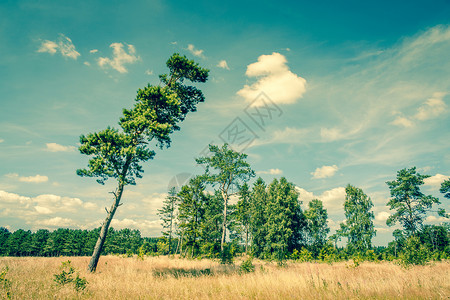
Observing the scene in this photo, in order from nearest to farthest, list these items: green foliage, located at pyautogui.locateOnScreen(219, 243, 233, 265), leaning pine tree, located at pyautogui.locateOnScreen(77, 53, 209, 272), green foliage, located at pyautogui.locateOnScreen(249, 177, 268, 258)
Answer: leaning pine tree, located at pyautogui.locateOnScreen(77, 53, 209, 272), green foliage, located at pyautogui.locateOnScreen(219, 243, 233, 265), green foliage, located at pyautogui.locateOnScreen(249, 177, 268, 258)

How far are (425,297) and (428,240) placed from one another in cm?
4256

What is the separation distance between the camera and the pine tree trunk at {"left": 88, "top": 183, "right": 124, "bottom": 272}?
10.8 metres

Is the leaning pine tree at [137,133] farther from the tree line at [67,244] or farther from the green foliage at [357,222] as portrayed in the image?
the tree line at [67,244]

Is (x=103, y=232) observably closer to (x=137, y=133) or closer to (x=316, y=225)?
(x=137, y=133)

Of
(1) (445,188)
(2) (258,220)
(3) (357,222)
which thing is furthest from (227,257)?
(1) (445,188)

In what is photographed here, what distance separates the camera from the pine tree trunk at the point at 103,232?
1076cm

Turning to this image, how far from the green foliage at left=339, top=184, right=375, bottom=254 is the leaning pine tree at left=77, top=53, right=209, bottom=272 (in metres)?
36.4

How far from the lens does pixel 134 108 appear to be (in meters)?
12.0

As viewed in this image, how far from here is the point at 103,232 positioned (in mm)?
10867

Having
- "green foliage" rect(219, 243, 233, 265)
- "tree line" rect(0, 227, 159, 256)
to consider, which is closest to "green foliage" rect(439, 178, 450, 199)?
"green foliage" rect(219, 243, 233, 265)

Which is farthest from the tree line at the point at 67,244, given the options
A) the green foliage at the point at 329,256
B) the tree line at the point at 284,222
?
the green foliage at the point at 329,256

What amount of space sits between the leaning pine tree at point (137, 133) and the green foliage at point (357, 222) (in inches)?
1433

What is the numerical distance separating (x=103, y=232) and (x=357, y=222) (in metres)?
39.3

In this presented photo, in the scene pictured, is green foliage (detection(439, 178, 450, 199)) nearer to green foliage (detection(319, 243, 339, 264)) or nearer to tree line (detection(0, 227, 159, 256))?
green foliage (detection(319, 243, 339, 264))
